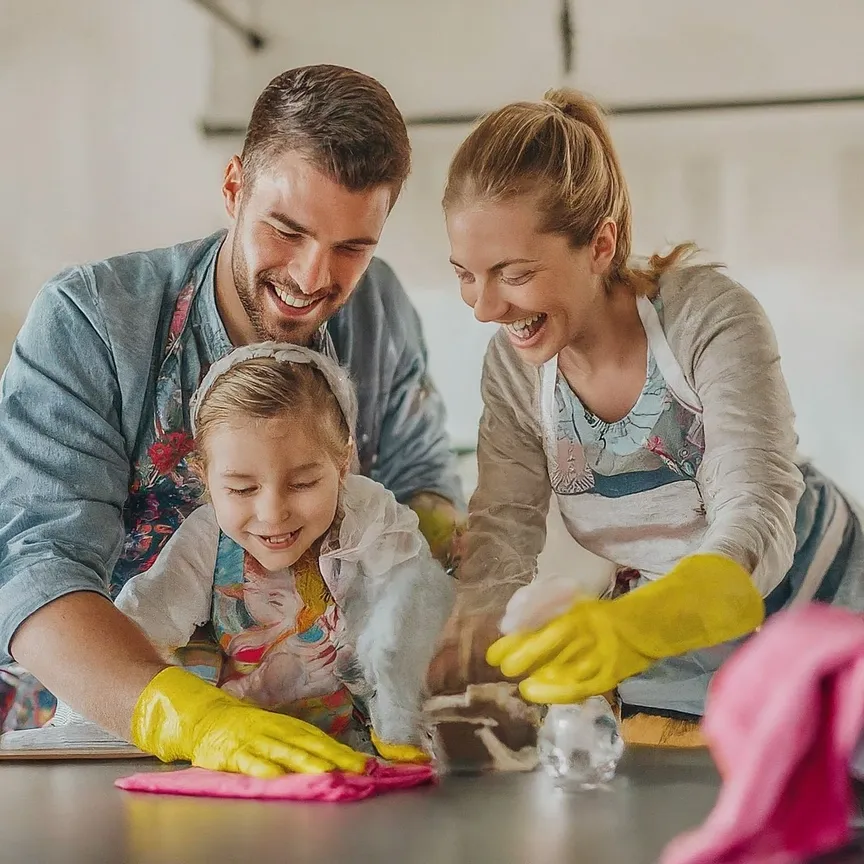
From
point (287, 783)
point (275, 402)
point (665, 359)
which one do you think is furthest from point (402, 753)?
point (665, 359)

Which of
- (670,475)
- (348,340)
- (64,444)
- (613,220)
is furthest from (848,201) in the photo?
(64,444)

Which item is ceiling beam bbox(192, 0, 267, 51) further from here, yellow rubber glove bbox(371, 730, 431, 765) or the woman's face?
yellow rubber glove bbox(371, 730, 431, 765)

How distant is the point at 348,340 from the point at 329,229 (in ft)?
0.49

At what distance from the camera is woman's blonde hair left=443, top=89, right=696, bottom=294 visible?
125 cm

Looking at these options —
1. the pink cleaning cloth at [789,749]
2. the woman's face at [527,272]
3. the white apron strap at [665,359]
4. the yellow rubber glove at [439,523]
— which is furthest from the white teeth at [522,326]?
the pink cleaning cloth at [789,749]

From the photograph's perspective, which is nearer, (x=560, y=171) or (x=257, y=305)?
(x=560, y=171)

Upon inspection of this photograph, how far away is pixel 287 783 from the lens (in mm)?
1091

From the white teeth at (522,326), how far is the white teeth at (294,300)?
24cm

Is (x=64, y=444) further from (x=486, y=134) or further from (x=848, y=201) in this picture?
(x=848, y=201)

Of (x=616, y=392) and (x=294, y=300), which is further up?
(x=294, y=300)

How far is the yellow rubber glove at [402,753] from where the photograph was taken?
49.7 inches

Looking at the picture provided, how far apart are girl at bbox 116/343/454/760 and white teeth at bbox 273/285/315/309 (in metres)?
0.06

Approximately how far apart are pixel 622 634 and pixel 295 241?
59 centimetres

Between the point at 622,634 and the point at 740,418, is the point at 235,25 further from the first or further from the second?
the point at 622,634
